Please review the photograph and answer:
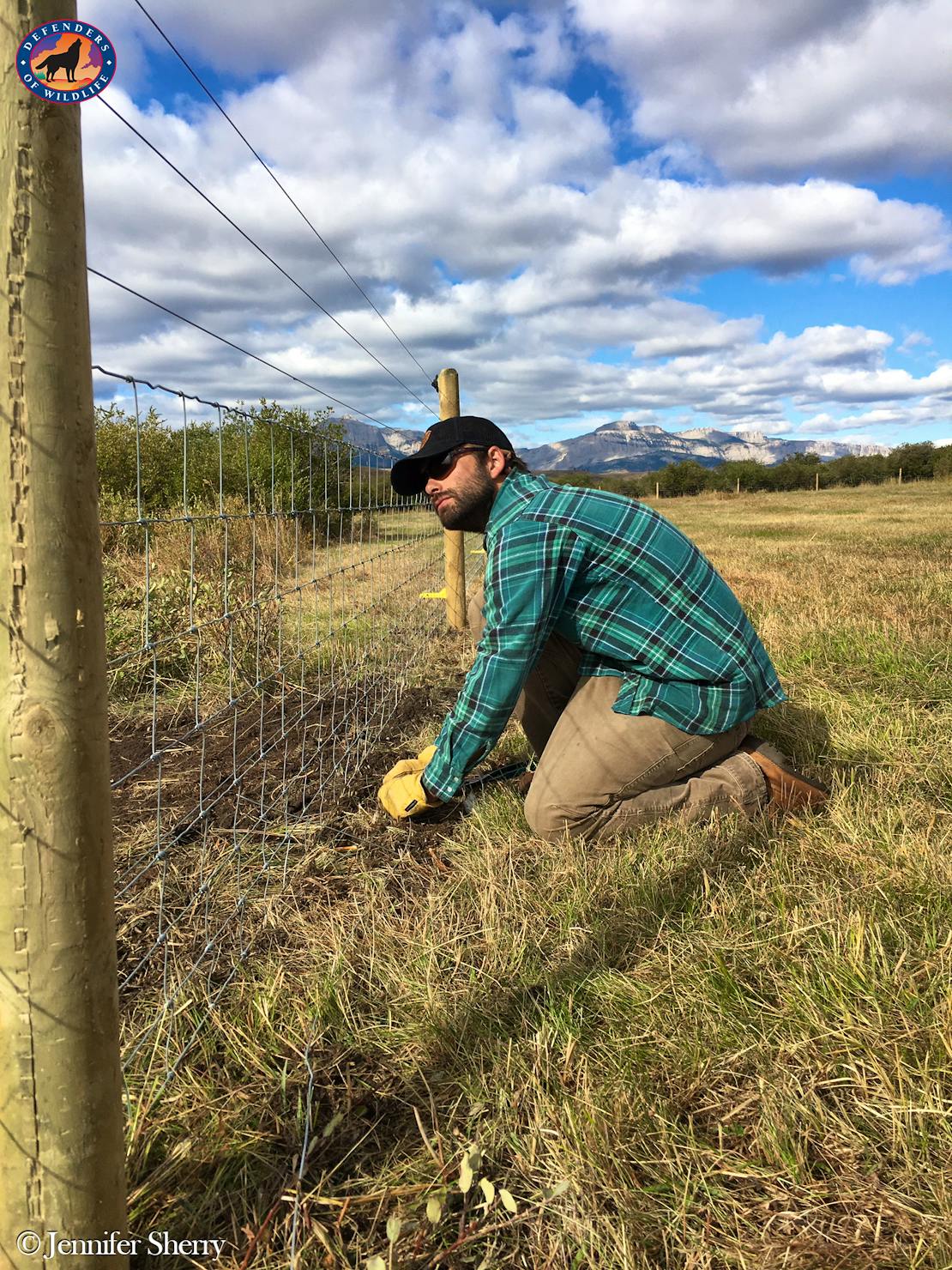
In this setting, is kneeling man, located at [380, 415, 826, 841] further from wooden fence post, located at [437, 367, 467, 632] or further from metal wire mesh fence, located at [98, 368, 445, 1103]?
wooden fence post, located at [437, 367, 467, 632]

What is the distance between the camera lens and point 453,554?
649 cm

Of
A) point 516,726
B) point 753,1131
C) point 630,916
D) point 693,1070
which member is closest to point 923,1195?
point 753,1131

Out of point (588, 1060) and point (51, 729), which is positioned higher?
point (51, 729)

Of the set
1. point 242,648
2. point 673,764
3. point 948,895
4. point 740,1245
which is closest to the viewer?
point 740,1245

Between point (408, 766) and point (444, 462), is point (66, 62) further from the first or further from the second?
point (408, 766)

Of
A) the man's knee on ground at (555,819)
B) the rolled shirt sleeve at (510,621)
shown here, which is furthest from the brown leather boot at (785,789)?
the rolled shirt sleeve at (510,621)

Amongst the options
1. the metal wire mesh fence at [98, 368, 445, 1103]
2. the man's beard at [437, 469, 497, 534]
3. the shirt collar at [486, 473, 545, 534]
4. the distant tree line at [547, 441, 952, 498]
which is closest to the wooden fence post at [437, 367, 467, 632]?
the metal wire mesh fence at [98, 368, 445, 1103]

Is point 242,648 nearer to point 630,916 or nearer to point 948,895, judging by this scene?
point 630,916

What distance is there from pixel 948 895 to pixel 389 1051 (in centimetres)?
146

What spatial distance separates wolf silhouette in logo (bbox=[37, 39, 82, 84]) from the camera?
85 cm

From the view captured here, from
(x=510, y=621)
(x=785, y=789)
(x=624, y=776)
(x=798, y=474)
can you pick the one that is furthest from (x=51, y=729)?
(x=798, y=474)

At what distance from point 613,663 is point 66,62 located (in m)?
2.36

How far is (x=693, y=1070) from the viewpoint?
1.64m

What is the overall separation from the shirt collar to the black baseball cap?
0.15 metres
